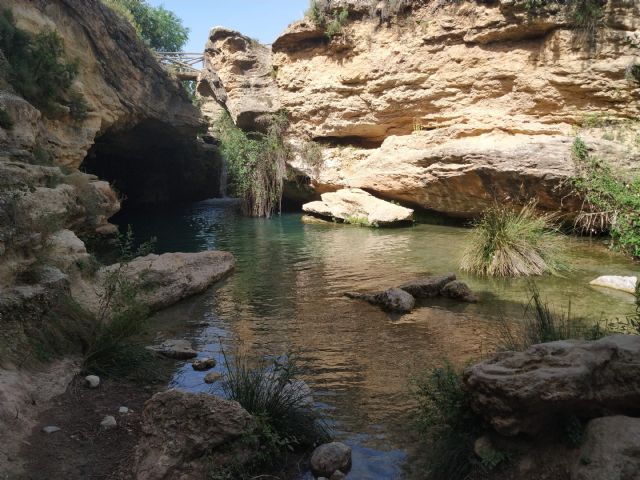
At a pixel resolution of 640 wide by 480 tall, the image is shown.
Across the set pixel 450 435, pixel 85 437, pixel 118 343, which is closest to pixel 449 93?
pixel 118 343

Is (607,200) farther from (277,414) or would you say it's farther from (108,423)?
(108,423)

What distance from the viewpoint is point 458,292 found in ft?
27.1

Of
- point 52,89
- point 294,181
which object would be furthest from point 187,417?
point 294,181

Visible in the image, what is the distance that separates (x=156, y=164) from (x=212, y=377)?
79.9ft

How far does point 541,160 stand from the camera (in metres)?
14.3

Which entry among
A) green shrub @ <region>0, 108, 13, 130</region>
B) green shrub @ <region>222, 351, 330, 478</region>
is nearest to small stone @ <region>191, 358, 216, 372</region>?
green shrub @ <region>222, 351, 330, 478</region>

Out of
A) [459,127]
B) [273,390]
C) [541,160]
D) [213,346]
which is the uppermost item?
[459,127]

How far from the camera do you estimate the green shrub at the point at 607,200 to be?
1124cm

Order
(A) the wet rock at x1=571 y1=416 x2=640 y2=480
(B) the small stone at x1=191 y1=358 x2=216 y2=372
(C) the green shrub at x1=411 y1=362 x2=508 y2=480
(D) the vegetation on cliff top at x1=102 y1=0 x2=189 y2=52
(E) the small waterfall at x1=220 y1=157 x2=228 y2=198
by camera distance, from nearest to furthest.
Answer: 1. (A) the wet rock at x1=571 y1=416 x2=640 y2=480
2. (C) the green shrub at x1=411 y1=362 x2=508 y2=480
3. (B) the small stone at x1=191 y1=358 x2=216 y2=372
4. (E) the small waterfall at x1=220 y1=157 x2=228 y2=198
5. (D) the vegetation on cliff top at x1=102 y1=0 x2=189 y2=52

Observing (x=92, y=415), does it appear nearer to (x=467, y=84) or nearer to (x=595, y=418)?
(x=595, y=418)

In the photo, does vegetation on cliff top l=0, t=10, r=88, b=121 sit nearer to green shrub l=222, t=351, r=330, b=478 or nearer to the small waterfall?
green shrub l=222, t=351, r=330, b=478

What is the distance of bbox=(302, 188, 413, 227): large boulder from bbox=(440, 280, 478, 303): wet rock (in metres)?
9.89

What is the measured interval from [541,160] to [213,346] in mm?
11541

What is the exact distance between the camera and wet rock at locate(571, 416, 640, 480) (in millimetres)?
2584
